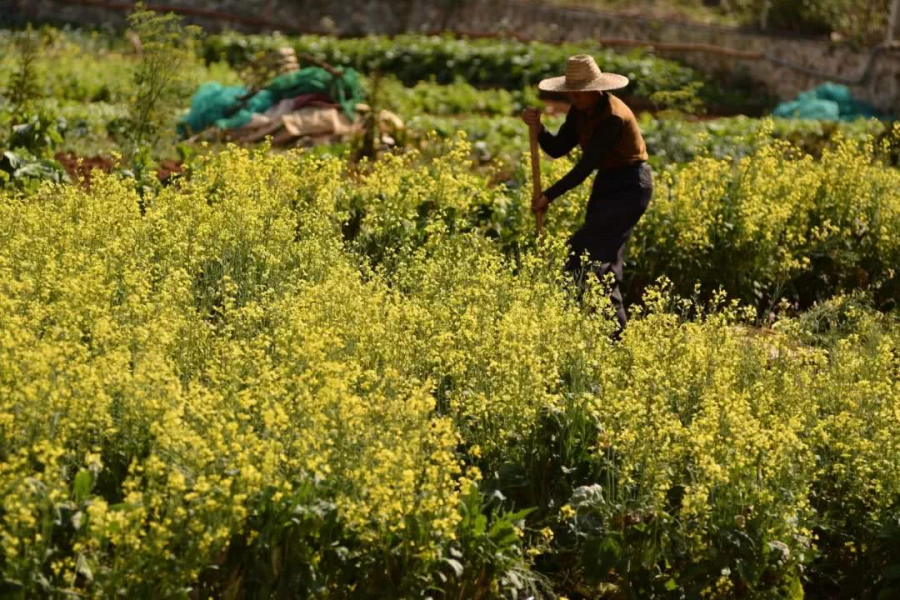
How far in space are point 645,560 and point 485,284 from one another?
83.7 inches

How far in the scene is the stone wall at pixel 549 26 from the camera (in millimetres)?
18531

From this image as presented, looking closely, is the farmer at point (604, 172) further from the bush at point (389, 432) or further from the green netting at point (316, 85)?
the green netting at point (316, 85)

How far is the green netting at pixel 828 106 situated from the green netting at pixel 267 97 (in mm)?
5656

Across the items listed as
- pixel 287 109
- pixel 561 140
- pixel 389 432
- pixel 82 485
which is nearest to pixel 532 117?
pixel 561 140

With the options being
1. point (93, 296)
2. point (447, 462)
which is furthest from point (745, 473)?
point (93, 296)

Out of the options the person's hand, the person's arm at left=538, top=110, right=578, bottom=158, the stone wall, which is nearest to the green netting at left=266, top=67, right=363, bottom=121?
the person's arm at left=538, top=110, right=578, bottom=158

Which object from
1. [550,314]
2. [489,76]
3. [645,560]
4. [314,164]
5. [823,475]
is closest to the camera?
[645,560]

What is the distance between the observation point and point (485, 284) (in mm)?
7645

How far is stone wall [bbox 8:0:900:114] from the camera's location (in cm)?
1853

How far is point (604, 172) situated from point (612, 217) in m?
0.31

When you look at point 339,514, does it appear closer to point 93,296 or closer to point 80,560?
point 80,560

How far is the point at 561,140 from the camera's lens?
9.16 m

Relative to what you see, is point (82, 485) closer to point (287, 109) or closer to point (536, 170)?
point (536, 170)

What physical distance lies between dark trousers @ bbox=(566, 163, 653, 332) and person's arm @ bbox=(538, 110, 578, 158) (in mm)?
360
